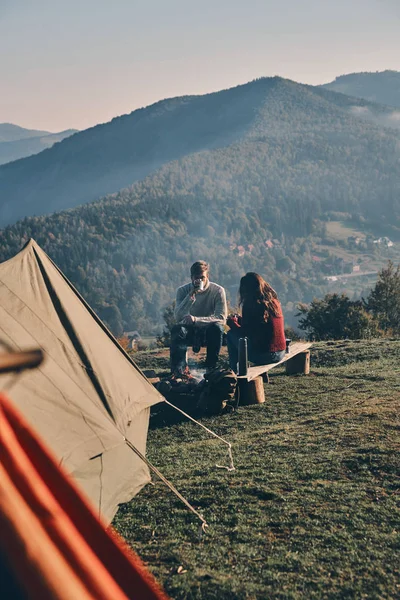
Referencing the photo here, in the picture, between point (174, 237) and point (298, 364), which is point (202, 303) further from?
point (174, 237)

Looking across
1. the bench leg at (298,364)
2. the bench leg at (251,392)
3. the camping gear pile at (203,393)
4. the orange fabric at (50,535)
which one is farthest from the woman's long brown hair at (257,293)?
the orange fabric at (50,535)

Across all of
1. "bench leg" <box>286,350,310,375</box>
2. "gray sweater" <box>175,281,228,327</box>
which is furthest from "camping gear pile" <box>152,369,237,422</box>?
"bench leg" <box>286,350,310,375</box>

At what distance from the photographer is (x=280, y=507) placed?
15.9 ft

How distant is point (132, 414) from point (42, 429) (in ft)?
4.49

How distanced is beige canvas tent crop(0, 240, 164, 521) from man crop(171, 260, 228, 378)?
2883 mm

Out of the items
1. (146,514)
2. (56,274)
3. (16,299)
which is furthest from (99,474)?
(56,274)

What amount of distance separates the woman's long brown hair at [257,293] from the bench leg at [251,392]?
0.92 metres

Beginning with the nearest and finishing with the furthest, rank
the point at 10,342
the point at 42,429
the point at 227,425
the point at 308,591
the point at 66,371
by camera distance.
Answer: the point at 308,591 → the point at 42,429 → the point at 10,342 → the point at 66,371 → the point at 227,425

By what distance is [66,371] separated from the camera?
4.80 meters

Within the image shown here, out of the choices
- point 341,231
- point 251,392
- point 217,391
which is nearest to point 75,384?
point 217,391

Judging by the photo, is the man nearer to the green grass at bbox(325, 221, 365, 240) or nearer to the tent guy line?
the tent guy line

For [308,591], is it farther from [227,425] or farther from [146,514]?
[227,425]

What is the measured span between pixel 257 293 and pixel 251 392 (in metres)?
1.26

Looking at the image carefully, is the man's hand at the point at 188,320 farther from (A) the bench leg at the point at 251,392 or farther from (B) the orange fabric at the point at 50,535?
(B) the orange fabric at the point at 50,535
